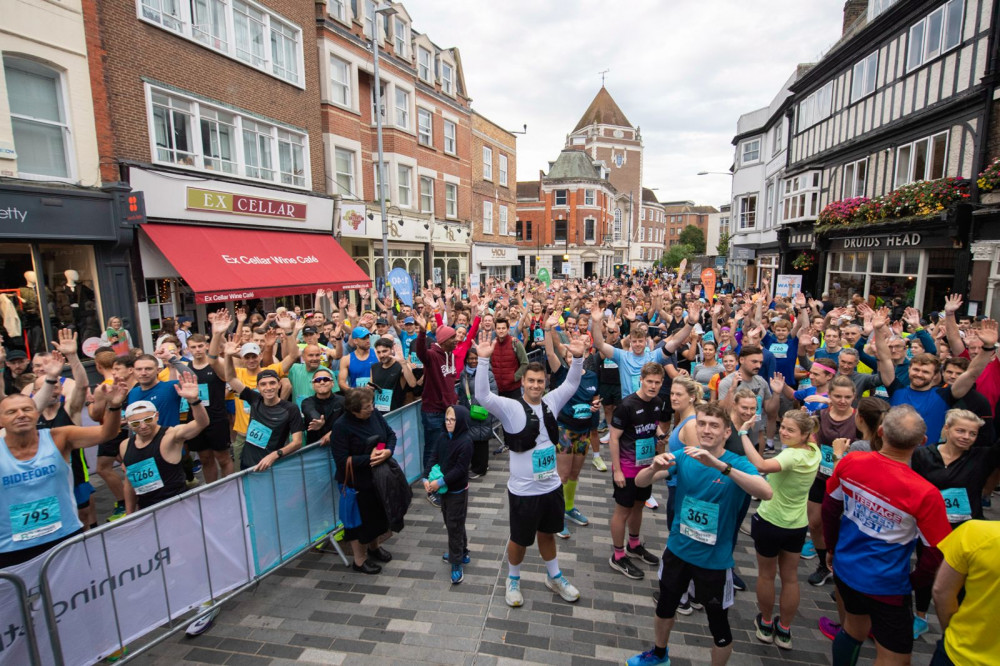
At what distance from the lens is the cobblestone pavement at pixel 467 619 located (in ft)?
12.3

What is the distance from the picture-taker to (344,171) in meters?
18.6

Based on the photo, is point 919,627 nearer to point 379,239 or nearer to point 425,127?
point 379,239

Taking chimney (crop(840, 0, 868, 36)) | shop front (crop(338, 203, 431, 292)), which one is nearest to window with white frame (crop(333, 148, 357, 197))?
shop front (crop(338, 203, 431, 292))

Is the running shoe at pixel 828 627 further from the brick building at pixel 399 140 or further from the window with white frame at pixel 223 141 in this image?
the brick building at pixel 399 140

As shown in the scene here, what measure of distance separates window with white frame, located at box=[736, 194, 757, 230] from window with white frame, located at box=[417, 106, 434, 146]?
19.6 metres

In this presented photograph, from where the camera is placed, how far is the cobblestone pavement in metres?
3.76

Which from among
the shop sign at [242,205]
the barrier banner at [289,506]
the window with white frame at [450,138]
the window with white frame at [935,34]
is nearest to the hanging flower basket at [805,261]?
the window with white frame at [935,34]

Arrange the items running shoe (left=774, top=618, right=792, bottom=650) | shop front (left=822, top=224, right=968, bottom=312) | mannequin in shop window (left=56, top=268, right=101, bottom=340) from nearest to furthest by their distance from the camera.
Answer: running shoe (left=774, top=618, right=792, bottom=650)
mannequin in shop window (left=56, top=268, right=101, bottom=340)
shop front (left=822, top=224, right=968, bottom=312)

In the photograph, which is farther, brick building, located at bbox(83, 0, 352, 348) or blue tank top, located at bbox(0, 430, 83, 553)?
Answer: brick building, located at bbox(83, 0, 352, 348)

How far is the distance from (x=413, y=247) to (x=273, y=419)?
19.1 meters

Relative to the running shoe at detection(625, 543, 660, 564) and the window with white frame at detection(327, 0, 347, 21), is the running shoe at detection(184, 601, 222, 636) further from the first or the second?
the window with white frame at detection(327, 0, 347, 21)

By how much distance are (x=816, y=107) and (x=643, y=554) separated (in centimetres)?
2267

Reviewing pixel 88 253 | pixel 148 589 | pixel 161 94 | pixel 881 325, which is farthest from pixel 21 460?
pixel 161 94

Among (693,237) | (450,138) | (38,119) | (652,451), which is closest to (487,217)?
(450,138)
